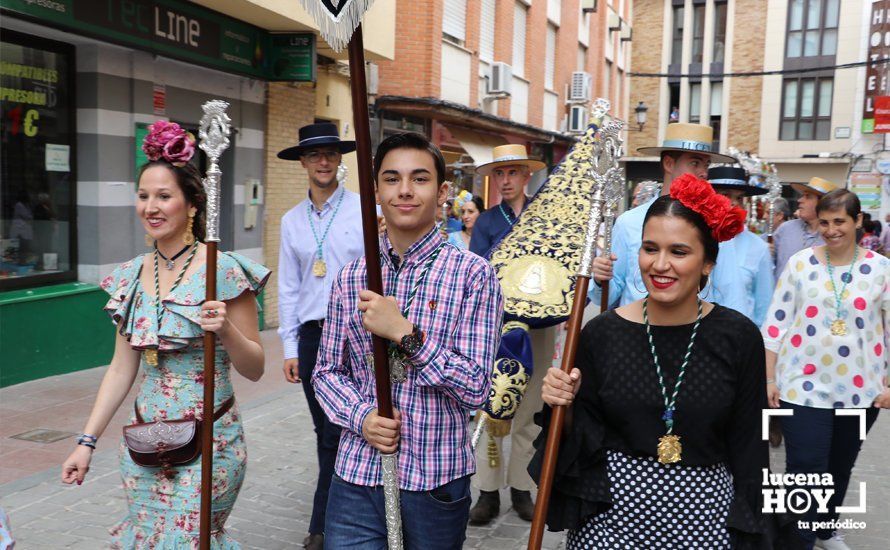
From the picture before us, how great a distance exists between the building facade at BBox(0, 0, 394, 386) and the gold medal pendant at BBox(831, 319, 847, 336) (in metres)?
6.54

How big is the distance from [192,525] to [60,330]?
5.69m

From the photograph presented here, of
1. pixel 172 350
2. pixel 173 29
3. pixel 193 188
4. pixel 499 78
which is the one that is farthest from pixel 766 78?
pixel 172 350

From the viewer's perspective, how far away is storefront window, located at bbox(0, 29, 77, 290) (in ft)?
24.9

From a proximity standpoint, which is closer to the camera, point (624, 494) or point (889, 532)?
point (624, 494)

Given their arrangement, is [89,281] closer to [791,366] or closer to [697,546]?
[791,366]

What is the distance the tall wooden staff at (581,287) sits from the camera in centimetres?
251

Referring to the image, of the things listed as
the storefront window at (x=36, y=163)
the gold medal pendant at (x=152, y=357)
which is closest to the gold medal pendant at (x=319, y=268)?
the gold medal pendant at (x=152, y=357)

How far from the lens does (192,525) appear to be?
2945 mm

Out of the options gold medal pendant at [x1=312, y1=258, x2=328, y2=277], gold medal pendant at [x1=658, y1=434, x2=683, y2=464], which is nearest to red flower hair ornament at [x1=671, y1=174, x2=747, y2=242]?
gold medal pendant at [x1=658, y1=434, x2=683, y2=464]

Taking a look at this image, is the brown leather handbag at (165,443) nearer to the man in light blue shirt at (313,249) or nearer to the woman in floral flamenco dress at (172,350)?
the woman in floral flamenco dress at (172,350)

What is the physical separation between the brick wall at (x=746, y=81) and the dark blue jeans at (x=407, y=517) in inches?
1424

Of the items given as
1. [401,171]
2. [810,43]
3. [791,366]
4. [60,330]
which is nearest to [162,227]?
[401,171]

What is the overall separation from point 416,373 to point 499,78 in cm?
1688

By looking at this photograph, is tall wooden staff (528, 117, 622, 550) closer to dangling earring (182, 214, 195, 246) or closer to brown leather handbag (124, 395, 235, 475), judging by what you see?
brown leather handbag (124, 395, 235, 475)
